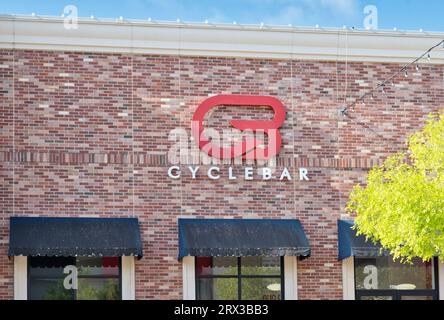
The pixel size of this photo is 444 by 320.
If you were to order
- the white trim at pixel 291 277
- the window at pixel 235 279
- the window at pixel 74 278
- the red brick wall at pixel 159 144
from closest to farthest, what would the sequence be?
the window at pixel 74 278
the red brick wall at pixel 159 144
the window at pixel 235 279
the white trim at pixel 291 277

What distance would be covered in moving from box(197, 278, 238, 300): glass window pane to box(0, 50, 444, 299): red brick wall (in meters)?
0.50

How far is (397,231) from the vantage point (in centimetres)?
1403

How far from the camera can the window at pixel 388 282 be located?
17.3 metres

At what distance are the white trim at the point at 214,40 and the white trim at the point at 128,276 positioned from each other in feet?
14.7

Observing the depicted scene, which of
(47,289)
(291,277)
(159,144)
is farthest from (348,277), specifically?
(47,289)

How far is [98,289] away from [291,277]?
410cm

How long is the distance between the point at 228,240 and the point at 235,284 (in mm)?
1079

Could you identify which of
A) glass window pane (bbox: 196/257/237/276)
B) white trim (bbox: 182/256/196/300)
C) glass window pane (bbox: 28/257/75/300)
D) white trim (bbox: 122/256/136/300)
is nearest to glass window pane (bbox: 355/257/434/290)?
glass window pane (bbox: 196/257/237/276)

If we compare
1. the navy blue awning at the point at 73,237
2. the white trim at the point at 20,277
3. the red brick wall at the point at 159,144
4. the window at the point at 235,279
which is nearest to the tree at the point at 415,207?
the red brick wall at the point at 159,144

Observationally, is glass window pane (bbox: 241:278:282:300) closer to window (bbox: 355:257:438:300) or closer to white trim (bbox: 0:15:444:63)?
window (bbox: 355:257:438:300)

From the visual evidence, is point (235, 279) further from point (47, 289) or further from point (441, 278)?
point (441, 278)

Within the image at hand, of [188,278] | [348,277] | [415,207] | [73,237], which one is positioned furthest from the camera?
[348,277]

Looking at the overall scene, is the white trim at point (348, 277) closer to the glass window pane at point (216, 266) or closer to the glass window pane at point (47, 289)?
the glass window pane at point (216, 266)

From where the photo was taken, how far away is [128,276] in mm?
16344
